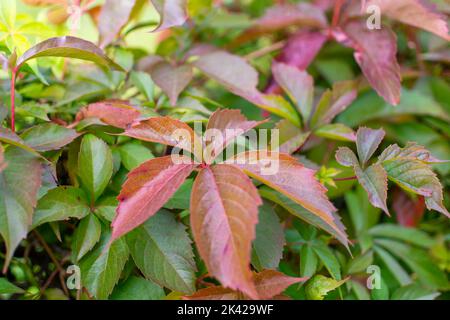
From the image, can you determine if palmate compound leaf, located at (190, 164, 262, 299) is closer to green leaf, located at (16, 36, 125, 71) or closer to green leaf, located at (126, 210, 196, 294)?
green leaf, located at (126, 210, 196, 294)

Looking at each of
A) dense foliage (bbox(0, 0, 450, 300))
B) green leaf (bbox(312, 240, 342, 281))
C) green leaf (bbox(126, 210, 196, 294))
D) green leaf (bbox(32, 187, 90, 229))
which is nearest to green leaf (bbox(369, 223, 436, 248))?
dense foliage (bbox(0, 0, 450, 300))

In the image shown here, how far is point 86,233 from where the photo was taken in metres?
0.70

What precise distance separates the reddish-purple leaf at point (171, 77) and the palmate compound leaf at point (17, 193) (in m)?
0.29

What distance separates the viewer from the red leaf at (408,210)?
1.08 metres

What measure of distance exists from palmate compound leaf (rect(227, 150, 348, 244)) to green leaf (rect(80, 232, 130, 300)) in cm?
20

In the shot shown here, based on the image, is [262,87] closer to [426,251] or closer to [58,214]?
[426,251]

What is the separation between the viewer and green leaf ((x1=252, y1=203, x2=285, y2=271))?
2.37ft

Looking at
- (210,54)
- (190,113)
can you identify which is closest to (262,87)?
(210,54)

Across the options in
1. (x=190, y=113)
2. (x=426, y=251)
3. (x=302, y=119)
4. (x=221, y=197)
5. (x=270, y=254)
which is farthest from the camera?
(x=426, y=251)

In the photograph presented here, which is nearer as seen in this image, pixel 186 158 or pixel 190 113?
pixel 186 158

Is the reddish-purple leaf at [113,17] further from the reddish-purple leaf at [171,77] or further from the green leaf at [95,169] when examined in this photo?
the green leaf at [95,169]

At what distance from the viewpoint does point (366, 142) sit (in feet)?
2.46

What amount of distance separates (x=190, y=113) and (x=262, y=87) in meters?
0.42

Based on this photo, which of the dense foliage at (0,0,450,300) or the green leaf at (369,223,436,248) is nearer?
the dense foliage at (0,0,450,300)
